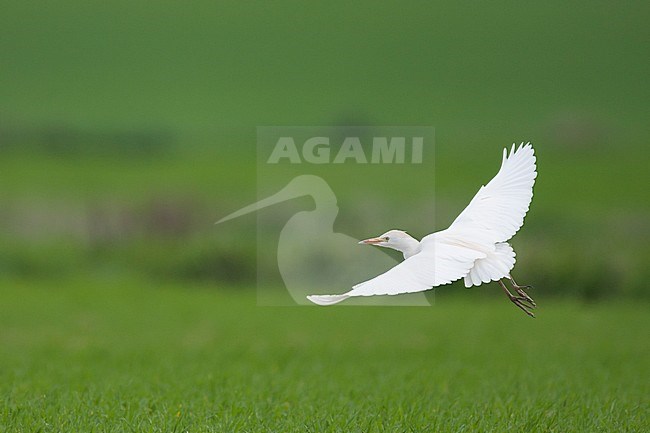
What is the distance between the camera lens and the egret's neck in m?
2.97

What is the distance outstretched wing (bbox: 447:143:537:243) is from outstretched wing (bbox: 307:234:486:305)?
0.67 feet

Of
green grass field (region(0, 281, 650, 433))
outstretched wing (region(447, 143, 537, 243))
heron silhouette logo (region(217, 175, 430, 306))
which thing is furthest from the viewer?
green grass field (region(0, 281, 650, 433))

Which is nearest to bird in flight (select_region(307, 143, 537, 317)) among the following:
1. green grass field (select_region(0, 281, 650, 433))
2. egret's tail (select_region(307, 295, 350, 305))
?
egret's tail (select_region(307, 295, 350, 305))

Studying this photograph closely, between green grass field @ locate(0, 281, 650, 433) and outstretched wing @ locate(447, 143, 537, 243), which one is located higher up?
outstretched wing @ locate(447, 143, 537, 243)

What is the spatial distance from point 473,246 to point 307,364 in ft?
23.7

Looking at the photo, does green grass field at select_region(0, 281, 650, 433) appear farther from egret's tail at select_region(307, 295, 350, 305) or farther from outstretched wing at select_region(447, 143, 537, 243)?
egret's tail at select_region(307, 295, 350, 305)

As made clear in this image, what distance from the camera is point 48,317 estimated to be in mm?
14672

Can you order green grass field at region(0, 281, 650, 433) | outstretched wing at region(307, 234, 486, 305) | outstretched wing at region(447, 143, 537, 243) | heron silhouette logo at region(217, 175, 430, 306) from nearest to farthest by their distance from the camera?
outstretched wing at region(307, 234, 486, 305) < heron silhouette logo at region(217, 175, 430, 306) < outstretched wing at region(447, 143, 537, 243) < green grass field at region(0, 281, 650, 433)

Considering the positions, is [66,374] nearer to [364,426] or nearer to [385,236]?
[364,426]

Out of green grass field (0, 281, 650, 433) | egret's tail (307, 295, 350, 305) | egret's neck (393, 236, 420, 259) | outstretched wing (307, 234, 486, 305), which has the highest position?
egret's neck (393, 236, 420, 259)

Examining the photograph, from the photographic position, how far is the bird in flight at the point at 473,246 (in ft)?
8.93

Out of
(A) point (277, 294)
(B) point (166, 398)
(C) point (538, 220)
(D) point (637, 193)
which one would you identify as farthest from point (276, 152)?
(D) point (637, 193)

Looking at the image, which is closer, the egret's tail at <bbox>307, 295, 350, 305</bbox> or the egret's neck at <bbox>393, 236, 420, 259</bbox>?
the egret's tail at <bbox>307, 295, 350, 305</bbox>

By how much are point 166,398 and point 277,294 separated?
10.8 metres
